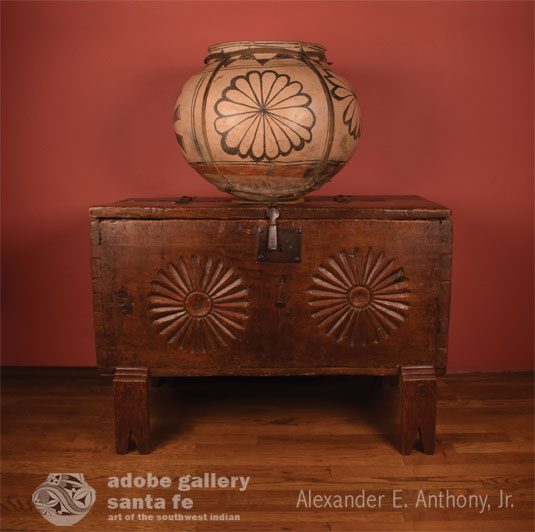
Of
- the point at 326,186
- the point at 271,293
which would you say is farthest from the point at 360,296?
the point at 326,186

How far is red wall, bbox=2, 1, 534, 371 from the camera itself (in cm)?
188

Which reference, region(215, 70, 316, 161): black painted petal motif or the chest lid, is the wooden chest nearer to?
the chest lid

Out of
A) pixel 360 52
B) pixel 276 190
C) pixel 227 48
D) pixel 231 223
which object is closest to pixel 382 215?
pixel 276 190

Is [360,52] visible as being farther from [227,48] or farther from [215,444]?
[215,444]

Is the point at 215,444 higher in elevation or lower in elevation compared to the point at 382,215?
lower

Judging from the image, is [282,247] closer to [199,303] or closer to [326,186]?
[199,303]

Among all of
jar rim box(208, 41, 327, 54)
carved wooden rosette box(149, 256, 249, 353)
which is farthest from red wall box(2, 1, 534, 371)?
carved wooden rosette box(149, 256, 249, 353)

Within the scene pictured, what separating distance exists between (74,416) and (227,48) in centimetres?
112

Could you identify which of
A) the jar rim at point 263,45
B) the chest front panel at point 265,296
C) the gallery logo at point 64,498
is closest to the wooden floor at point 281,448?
the gallery logo at point 64,498

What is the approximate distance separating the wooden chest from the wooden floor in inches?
4.5

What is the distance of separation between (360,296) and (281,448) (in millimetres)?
456

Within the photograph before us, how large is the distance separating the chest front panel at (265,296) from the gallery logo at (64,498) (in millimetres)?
283

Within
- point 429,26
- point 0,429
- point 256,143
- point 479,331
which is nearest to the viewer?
point 256,143

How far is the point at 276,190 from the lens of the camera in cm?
147
